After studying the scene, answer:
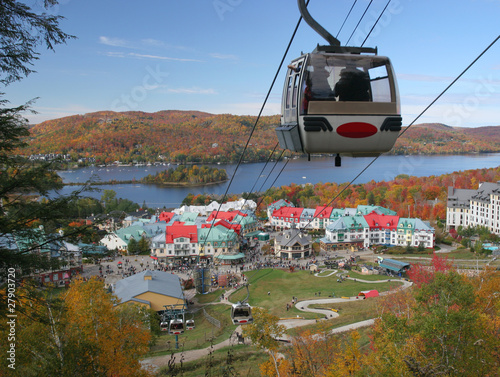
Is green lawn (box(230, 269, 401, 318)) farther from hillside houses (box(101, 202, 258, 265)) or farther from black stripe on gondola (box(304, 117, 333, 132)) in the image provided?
black stripe on gondola (box(304, 117, 333, 132))

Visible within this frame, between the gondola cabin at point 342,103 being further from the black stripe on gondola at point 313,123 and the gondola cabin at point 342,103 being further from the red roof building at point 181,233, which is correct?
A: the red roof building at point 181,233

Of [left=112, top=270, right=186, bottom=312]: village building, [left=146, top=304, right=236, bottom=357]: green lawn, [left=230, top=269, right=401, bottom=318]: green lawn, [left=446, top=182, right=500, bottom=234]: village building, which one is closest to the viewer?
[left=146, top=304, right=236, bottom=357]: green lawn

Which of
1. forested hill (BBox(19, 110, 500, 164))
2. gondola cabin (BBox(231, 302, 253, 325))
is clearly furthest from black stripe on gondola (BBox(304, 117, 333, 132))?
forested hill (BBox(19, 110, 500, 164))

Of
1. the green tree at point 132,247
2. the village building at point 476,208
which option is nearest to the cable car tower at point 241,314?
the green tree at point 132,247

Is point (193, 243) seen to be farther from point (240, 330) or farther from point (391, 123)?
point (391, 123)

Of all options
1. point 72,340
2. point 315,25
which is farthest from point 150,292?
point 315,25

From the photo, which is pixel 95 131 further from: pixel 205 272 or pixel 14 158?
pixel 14 158

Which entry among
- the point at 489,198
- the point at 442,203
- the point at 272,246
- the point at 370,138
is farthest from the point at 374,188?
the point at 370,138

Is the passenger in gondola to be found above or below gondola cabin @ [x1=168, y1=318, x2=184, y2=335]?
above

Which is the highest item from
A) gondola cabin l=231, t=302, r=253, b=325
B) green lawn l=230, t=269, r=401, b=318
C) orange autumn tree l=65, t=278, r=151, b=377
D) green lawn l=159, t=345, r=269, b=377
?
orange autumn tree l=65, t=278, r=151, b=377
